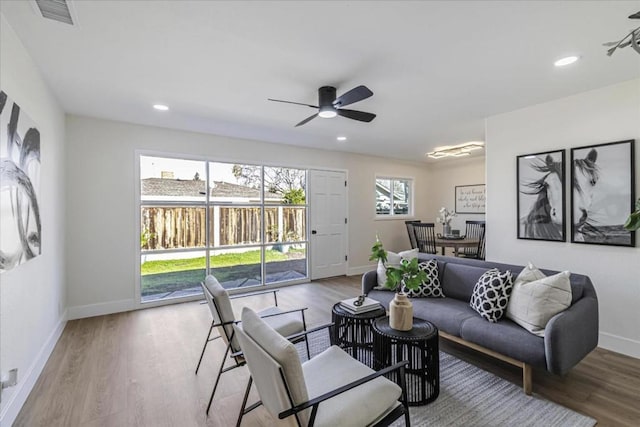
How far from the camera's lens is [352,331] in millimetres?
2592

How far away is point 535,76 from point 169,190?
4.71 metres

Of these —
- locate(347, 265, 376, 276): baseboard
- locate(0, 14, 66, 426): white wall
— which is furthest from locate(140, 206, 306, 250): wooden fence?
locate(347, 265, 376, 276): baseboard

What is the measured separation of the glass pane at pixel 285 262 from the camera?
17.6 feet

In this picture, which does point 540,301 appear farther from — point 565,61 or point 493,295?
point 565,61

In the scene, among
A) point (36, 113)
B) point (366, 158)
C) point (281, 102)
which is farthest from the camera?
point (366, 158)

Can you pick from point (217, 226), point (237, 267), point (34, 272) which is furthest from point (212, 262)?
point (34, 272)

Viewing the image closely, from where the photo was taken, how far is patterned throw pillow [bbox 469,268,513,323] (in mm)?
2473

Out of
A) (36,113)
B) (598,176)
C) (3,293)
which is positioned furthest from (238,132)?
(598,176)

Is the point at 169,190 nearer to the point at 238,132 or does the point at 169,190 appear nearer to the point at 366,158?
the point at 238,132

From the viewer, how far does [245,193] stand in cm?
514

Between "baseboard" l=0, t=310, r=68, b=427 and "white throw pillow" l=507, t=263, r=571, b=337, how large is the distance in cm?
359

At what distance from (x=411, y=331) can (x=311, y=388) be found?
37.2 inches

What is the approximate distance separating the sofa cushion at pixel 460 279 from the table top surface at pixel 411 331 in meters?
0.96

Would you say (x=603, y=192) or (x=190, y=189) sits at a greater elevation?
(x=190, y=189)
